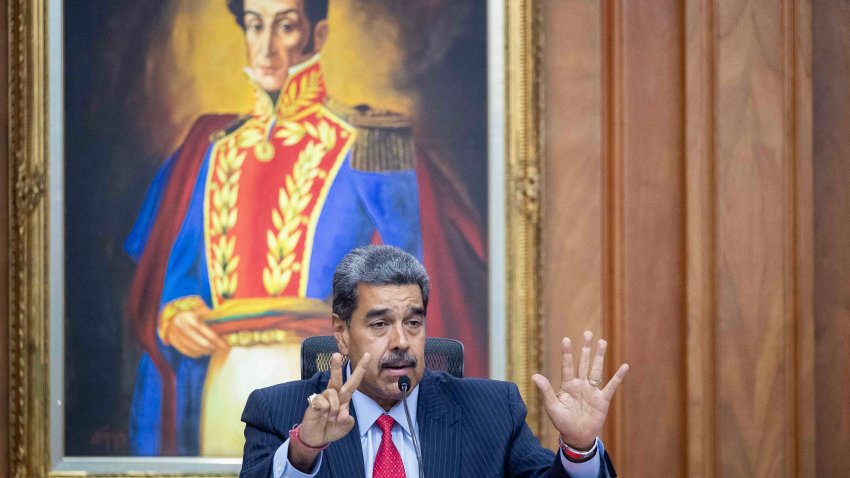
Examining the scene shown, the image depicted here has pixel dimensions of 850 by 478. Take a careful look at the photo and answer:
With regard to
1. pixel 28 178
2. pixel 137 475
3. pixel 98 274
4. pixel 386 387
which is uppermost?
pixel 28 178

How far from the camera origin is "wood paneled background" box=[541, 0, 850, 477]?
374 cm

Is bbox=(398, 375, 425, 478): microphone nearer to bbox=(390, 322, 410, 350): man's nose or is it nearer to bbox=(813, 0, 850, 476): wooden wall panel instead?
bbox=(390, 322, 410, 350): man's nose

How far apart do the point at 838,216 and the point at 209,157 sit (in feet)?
8.23

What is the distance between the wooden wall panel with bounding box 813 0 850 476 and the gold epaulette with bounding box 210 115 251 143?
228 centimetres

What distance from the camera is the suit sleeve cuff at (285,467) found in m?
2.16

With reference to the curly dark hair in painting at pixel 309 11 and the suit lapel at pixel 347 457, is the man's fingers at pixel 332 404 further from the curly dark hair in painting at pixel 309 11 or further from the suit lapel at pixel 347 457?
the curly dark hair in painting at pixel 309 11

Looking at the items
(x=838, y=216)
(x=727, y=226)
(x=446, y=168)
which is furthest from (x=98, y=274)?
(x=838, y=216)

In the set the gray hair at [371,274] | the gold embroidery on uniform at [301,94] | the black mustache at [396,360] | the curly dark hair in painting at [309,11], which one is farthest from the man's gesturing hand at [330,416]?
the curly dark hair in painting at [309,11]

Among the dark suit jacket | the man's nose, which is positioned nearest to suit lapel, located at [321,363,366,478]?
the dark suit jacket

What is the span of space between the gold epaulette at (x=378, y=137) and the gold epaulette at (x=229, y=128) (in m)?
0.33

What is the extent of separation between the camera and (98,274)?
377cm

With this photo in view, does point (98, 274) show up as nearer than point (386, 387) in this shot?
No

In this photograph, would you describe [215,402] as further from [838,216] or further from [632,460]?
[838,216]

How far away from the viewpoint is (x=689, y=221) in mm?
3734
